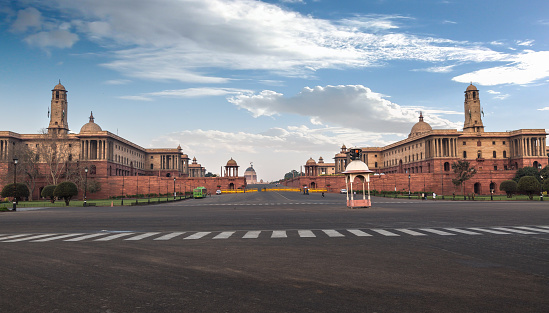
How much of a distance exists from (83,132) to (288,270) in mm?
115695

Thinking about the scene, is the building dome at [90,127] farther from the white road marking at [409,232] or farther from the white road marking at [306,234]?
the white road marking at [409,232]

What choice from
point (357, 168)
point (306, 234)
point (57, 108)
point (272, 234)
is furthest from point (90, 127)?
point (306, 234)

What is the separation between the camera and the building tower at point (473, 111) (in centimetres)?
12575

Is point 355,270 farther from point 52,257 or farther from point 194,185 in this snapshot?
point 194,185

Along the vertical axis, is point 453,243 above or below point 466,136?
below

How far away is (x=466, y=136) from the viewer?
119 metres

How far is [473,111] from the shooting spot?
126500 millimetres

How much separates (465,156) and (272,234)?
116m

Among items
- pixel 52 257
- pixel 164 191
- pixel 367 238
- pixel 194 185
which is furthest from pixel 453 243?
pixel 194 185

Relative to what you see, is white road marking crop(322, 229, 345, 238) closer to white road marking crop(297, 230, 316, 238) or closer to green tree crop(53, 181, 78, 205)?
white road marking crop(297, 230, 316, 238)

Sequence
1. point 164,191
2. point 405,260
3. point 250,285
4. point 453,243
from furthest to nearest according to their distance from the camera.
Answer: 1. point 164,191
2. point 453,243
3. point 405,260
4. point 250,285

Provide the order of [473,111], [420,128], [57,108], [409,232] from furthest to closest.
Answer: [420,128] < [473,111] < [57,108] < [409,232]

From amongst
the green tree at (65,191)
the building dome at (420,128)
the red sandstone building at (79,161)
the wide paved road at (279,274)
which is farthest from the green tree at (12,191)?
the building dome at (420,128)

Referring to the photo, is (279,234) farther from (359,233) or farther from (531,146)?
(531,146)
